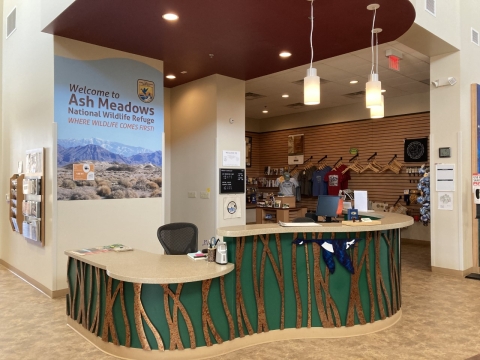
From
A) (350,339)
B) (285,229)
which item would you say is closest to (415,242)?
(350,339)

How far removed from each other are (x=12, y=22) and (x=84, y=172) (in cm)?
342

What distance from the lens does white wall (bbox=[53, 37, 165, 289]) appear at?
17.3 feet

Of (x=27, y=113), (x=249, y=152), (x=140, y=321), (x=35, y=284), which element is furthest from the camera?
(x=249, y=152)

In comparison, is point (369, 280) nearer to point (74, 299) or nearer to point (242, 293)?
point (242, 293)

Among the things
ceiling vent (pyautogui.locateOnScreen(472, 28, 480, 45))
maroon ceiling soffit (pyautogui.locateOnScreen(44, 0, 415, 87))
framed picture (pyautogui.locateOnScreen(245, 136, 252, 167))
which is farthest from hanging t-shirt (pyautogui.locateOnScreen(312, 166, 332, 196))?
maroon ceiling soffit (pyautogui.locateOnScreen(44, 0, 415, 87))

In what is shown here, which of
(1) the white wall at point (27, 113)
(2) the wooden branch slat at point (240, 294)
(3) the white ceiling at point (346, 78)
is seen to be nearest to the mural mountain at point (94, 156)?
(1) the white wall at point (27, 113)

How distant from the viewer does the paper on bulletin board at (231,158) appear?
7.09 meters

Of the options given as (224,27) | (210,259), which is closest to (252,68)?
(224,27)

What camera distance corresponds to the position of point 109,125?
18.7 feet

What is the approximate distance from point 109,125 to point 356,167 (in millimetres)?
7000

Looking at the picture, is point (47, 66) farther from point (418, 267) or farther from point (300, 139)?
point (300, 139)

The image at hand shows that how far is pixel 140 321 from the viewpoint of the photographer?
3318 millimetres

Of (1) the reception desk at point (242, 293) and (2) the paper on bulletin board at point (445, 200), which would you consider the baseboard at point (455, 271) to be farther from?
(1) the reception desk at point (242, 293)

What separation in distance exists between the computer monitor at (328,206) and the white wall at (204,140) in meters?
2.27
